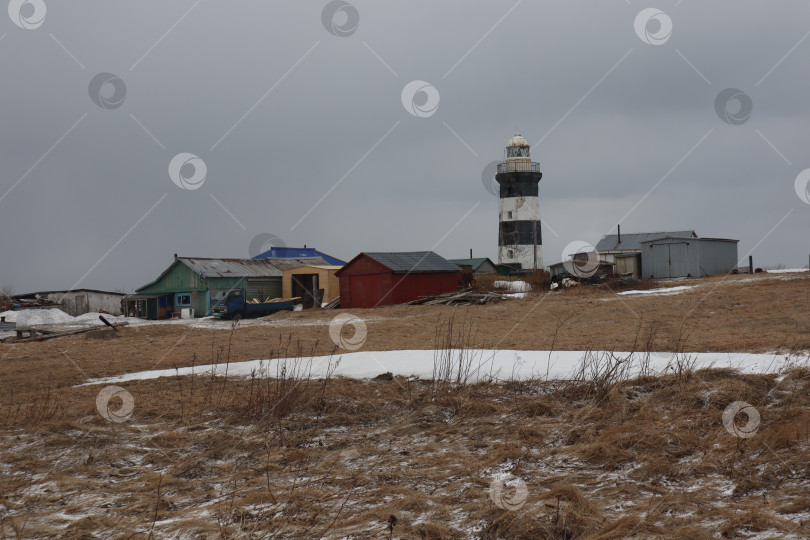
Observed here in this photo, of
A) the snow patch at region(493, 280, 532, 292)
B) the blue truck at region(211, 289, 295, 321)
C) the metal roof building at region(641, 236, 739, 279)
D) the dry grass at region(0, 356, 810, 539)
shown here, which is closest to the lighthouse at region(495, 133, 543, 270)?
the snow patch at region(493, 280, 532, 292)

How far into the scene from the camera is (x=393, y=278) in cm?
3791

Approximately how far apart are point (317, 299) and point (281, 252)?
24718 millimetres

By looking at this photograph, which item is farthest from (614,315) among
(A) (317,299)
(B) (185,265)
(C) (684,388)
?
(B) (185,265)

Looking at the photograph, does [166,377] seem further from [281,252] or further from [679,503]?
[281,252]

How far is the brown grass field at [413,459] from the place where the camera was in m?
5.42

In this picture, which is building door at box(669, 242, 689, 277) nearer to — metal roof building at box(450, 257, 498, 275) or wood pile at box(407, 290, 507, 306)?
wood pile at box(407, 290, 507, 306)

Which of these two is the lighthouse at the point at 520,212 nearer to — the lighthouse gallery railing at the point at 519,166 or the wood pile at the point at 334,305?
the lighthouse gallery railing at the point at 519,166

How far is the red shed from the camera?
38.1 meters

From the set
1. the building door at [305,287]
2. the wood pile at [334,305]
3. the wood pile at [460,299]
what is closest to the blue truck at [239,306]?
the wood pile at [334,305]

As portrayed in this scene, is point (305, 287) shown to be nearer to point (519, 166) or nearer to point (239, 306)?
point (239, 306)

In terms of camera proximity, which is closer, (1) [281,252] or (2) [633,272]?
(2) [633,272]

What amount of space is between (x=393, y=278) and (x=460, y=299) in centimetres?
445

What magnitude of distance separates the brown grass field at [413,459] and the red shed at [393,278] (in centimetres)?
2508

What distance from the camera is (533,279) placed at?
4297 centimetres
